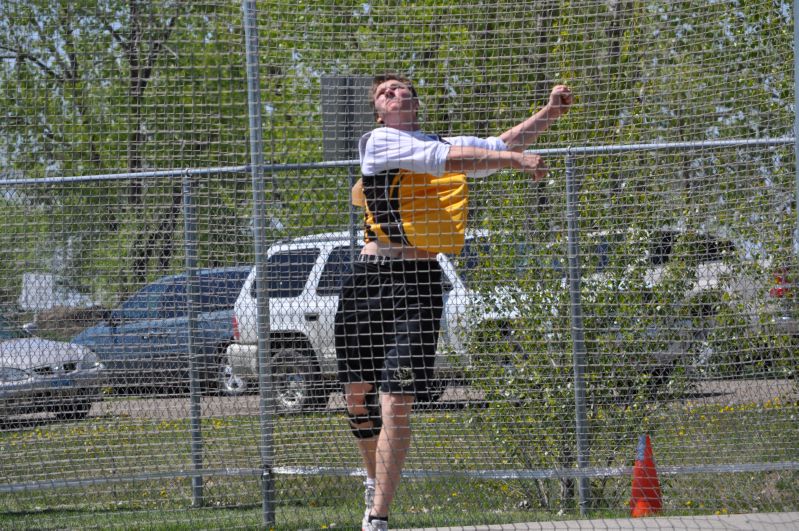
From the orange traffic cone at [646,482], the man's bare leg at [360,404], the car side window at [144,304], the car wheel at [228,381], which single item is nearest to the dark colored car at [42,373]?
the car side window at [144,304]

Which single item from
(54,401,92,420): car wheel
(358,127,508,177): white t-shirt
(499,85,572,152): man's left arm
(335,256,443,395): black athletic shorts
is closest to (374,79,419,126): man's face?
(358,127,508,177): white t-shirt

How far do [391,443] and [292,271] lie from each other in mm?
1437

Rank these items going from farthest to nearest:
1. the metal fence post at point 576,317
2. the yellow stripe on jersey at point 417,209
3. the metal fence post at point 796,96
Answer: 1. the metal fence post at point 576,317
2. the metal fence post at point 796,96
3. the yellow stripe on jersey at point 417,209

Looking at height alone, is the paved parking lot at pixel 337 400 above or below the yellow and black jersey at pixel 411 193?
below

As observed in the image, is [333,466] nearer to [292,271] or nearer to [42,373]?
[292,271]

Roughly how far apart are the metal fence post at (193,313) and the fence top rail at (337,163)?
169 mm

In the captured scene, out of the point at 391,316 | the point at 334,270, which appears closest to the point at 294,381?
the point at 334,270

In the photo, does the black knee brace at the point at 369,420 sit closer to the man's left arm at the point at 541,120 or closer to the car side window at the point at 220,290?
the car side window at the point at 220,290

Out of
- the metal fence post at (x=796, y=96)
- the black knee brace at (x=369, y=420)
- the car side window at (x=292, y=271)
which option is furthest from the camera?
the car side window at (x=292, y=271)

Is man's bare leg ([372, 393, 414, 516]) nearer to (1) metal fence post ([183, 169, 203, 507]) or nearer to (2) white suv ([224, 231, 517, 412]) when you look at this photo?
(2) white suv ([224, 231, 517, 412])

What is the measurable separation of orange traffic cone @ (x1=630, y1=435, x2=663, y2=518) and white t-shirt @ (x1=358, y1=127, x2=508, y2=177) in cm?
183

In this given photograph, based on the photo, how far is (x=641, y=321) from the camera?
472cm

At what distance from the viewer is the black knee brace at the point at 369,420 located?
402 centimetres

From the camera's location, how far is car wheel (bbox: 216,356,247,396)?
15.6ft
